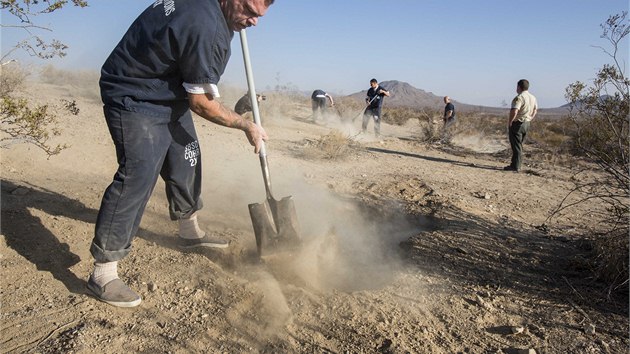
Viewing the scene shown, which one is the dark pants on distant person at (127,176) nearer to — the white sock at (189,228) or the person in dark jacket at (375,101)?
the white sock at (189,228)

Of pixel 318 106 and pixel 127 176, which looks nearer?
pixel 127 176

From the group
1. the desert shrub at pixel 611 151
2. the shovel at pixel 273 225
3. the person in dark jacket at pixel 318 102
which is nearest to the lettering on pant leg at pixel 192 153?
the shovel at pixel 273 225

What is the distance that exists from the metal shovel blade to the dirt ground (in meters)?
0.15

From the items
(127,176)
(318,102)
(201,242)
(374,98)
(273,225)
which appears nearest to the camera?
(127,176)

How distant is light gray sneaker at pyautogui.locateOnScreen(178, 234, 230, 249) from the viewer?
3.26 metres

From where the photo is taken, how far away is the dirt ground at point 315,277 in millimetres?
2221

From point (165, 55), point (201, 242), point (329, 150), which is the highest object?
point (165, 55)

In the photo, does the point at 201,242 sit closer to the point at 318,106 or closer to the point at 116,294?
the point at 116,294

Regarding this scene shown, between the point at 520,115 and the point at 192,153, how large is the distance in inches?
263

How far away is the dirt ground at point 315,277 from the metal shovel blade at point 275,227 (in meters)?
0.15

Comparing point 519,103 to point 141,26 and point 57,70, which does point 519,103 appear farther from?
point 57,70

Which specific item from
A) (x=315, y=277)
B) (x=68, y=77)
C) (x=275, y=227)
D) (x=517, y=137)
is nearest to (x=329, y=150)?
(x=517, y=137)

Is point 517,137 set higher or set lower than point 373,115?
lower

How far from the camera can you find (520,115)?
772 cm
